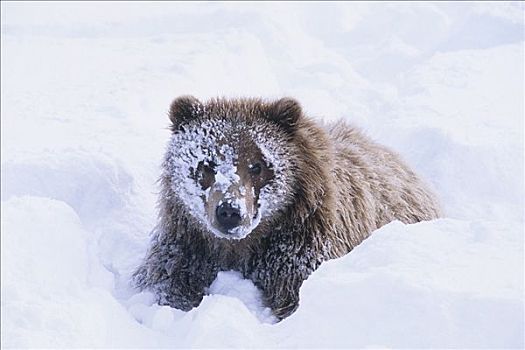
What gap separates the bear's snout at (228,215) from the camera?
13.4 ft

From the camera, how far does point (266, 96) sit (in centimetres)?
824

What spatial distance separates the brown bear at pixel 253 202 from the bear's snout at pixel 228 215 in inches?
1.4

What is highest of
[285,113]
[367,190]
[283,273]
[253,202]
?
[285,113]

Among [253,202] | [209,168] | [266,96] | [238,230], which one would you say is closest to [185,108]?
[209,168]

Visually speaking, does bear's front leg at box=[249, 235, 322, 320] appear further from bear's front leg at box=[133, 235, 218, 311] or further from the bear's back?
bear's front leg at box=[133, 235, 218, 311]

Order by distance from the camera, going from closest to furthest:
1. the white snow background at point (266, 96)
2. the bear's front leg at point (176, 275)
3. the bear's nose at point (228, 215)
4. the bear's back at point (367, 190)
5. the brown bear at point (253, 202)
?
the white snow background at point (266, 96)
the bear's nose at point (228, 215)
the brown bear at point (253, 202)
the bear's front leg at point (176, 275)
the bear's back at point (367, 190)

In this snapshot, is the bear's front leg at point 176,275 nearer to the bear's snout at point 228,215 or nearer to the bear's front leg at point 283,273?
the bear's front leg at point 283,273

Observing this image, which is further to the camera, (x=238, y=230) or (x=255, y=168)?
(x=255, y=168)

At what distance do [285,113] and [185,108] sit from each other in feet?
1.82

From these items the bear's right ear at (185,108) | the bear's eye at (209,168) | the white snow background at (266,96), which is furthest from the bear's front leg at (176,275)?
the bear's right ear at (185,108)

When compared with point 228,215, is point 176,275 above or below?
below

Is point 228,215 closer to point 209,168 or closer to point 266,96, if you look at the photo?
point 209,168

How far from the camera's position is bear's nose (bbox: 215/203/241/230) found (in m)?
4.09

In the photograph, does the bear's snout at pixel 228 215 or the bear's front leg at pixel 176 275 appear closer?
the bear's snout at pixel 228 215
